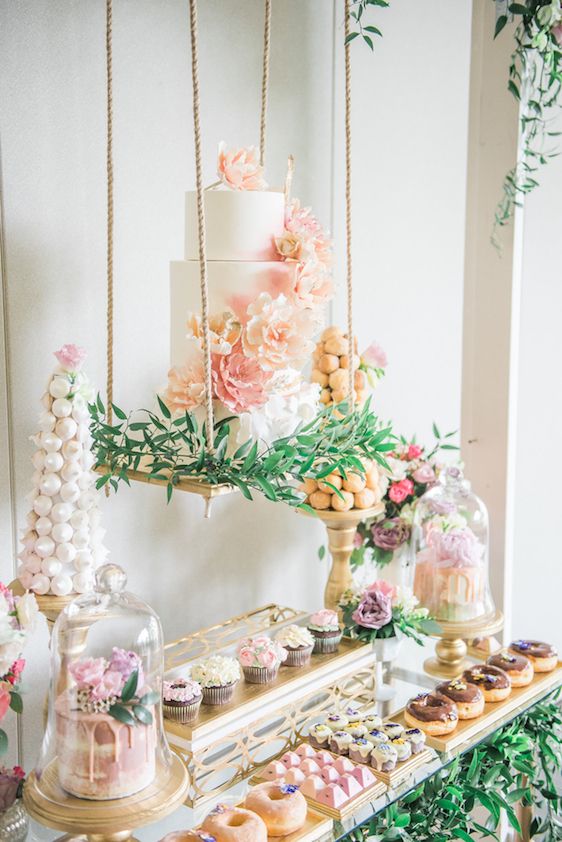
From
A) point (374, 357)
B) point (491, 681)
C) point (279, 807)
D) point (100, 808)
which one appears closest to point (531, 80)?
point (374, 357)

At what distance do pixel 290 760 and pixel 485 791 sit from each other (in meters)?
0.51

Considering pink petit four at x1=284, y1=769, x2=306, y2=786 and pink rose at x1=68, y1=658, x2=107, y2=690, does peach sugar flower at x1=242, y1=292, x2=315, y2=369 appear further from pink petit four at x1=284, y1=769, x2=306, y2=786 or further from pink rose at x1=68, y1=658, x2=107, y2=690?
pink petit four at x1=284, y1=769, x2=306, y2=786

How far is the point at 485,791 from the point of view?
1775 millimetres

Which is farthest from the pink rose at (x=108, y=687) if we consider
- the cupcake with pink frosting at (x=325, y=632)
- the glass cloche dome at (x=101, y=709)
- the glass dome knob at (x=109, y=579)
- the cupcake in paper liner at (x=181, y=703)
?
the cupcake with pink frosting at (x=325, y=632)

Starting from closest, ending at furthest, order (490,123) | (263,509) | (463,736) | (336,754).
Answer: (336,754)
(463,736)
(263,509)
(490,123)

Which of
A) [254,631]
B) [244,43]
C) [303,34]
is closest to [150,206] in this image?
[244,43]

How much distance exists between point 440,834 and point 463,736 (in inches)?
7.6

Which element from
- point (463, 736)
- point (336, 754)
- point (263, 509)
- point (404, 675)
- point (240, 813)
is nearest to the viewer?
point (240, 813)

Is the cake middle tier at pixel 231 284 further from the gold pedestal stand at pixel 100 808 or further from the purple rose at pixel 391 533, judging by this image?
the purple rose at pixel 391 533

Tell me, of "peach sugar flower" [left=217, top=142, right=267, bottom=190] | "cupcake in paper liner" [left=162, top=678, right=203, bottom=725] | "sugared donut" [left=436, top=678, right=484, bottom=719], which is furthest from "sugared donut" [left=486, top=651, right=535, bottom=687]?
"peach sugar flower" [left=217, top=142, right=267, bottom=190]

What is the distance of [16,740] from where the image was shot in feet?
5.19

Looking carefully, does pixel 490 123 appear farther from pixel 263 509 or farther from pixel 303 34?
pixel 263 509

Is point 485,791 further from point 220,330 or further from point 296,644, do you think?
point 220,330

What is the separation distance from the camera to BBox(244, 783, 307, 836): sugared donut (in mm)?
1302
